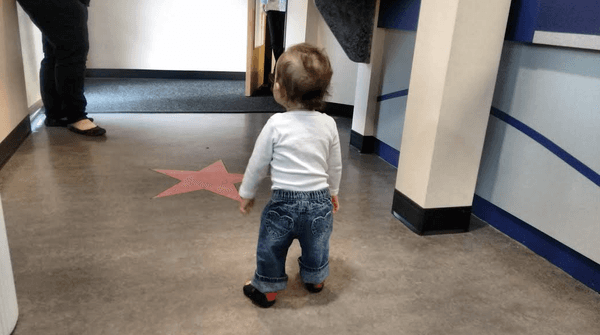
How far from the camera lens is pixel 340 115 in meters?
3.60

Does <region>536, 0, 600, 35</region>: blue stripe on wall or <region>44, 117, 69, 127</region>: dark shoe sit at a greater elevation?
<region>536, 0, 600, 35</region>: blue stripe on wall

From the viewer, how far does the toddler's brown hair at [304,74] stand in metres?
1.15

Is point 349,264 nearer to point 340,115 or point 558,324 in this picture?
point 558,324

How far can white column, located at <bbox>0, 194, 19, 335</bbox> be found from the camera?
3.47 feet

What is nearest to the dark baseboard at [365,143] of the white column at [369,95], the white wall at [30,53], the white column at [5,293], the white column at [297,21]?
the white column at [369,95]

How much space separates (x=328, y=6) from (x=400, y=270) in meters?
1.39

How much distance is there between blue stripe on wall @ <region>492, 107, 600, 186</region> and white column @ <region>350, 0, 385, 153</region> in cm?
89

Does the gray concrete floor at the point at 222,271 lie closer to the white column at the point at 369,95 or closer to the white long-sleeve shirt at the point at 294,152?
the white long-sleeve shirt at the point at 294,152

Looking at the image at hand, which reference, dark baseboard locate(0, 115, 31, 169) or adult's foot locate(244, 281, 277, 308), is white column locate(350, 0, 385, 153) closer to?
A: adult's foot locate(244, 281, 277, 308)

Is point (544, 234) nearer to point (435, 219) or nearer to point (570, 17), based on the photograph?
point (435, 219)

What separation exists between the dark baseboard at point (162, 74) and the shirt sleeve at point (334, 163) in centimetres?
391

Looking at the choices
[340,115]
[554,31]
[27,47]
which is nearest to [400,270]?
[554,31]

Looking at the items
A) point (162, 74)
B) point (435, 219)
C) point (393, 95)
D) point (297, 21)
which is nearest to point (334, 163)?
point (435, 219)

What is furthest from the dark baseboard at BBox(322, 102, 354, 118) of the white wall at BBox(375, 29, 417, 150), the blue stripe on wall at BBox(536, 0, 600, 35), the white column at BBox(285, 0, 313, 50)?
the blue stripe on wall at BBox(536, 0, 600, 35)
